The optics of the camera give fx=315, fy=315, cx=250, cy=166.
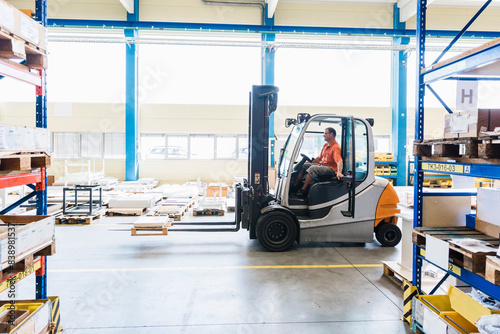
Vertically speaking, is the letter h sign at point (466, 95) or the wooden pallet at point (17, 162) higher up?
the letter h sign at point (466, 95)

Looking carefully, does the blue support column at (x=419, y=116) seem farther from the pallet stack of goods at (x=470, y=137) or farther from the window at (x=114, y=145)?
the window at (x=114, y=145)

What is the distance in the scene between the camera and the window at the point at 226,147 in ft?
49.6

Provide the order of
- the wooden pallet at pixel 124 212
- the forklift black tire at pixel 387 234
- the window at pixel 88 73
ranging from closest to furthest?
the forklift black tire at pixel 387 234, the wooden pallet at pixel 124 212, the window at pixel 88 73

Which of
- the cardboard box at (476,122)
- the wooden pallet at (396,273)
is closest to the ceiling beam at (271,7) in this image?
the wooden pallet at (396,273)

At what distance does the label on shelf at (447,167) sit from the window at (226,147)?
1226 cm

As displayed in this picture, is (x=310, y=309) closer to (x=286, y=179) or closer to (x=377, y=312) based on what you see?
(x=377, y=312)

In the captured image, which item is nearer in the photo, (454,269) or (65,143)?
(454,269)

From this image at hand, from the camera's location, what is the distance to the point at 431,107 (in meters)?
15.5

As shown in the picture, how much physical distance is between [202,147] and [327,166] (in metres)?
9.86

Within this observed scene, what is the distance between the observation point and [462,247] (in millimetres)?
2453

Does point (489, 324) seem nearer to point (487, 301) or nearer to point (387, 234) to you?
point (487, 301)

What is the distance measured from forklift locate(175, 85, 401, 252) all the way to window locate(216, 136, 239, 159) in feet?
29.7

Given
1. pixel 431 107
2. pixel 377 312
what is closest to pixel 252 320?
pixel 377 312

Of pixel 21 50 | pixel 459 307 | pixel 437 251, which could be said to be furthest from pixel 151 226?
pixel 459 307
